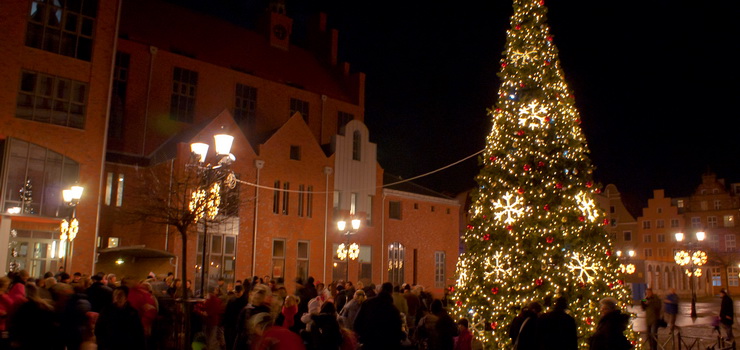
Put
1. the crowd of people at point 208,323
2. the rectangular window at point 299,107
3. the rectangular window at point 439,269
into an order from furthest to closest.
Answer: the rectangular window at point 439,269 < the rectangular window at point 299,107 < the crowd of people at point 208,323

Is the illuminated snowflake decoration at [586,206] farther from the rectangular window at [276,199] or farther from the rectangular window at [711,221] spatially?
the rectangular window at [711,221]

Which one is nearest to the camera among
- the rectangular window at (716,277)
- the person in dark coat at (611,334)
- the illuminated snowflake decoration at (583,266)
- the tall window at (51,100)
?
the person in dark coat at (611,334)

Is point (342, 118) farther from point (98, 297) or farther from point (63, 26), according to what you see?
point (98, 297)

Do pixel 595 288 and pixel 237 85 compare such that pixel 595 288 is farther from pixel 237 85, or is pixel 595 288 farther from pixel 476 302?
pixel 237 85

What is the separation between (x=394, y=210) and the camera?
39406 millimetres

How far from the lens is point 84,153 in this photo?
1036 inches

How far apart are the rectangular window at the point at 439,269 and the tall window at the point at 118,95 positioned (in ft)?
71.8

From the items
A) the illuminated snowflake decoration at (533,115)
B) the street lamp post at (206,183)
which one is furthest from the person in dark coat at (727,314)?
the street lamp post at (206,183)

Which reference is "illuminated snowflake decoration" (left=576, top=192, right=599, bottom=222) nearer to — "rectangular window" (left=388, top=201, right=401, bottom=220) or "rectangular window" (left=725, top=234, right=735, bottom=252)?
"rectangular window" (left=388, top=201, right=401, bottom=220)

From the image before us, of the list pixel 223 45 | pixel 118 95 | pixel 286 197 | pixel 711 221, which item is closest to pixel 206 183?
pixel 286 197

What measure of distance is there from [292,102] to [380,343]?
3194cm

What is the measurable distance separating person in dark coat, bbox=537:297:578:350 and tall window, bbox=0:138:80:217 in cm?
2256

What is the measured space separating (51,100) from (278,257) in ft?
42.9

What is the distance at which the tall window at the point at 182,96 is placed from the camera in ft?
111
